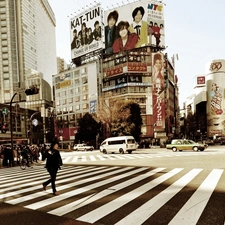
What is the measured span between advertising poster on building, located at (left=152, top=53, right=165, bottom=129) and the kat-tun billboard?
5026 millimetres

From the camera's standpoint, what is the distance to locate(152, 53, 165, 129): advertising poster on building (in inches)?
2312

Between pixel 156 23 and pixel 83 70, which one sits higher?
pixel 156 23

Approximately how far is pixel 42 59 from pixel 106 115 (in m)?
90.5

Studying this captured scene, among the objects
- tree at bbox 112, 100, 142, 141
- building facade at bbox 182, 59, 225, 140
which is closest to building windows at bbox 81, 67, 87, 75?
tree at bbox 112, 100, 142, 141

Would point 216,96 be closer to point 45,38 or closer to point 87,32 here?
point 87,32

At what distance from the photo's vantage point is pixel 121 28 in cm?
6328

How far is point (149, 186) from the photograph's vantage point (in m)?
8.59

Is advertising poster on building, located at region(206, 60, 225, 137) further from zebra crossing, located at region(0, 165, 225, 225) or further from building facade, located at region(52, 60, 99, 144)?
zebra crossing, located at region(0, 165, 225, 225)

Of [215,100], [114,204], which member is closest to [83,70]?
[215,100]

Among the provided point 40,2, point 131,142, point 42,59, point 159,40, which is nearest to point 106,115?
point 131,142

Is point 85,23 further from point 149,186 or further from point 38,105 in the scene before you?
point 149,186

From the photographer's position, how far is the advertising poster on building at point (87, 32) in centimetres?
6456

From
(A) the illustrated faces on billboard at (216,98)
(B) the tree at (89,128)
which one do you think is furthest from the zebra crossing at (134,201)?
(A) the illustrated faces on billboard at (216,98)

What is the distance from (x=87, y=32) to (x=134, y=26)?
1293 centimetres
